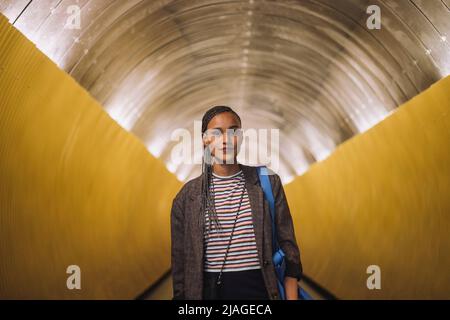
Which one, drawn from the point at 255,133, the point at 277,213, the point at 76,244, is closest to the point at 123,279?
the point at 76,244

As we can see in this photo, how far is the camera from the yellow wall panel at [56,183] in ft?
17.4

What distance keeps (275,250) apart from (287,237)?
4.5 inches

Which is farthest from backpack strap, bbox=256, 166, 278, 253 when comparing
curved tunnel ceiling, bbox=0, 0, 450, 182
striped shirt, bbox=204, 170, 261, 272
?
curved tunnel ceiling, bbox=0, 0, 450, 182

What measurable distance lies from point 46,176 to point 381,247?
4.68m

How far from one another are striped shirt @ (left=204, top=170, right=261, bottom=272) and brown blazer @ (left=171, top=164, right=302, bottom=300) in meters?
0.05

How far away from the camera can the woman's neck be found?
3.81m

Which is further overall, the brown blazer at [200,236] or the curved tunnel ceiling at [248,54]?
the curved tunnel ceiling at [248,54]

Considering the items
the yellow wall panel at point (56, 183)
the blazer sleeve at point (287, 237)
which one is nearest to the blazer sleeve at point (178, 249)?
the blazer sleeve at point (287, 237)

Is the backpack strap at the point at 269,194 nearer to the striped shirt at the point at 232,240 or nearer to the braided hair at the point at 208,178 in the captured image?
the striped shirt at the point at 232,240

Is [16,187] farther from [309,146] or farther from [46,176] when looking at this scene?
[309,146]

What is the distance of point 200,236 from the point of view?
3.55 meters

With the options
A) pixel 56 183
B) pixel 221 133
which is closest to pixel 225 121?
pixel 221 133

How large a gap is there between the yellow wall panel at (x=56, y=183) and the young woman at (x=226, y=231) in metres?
2.26

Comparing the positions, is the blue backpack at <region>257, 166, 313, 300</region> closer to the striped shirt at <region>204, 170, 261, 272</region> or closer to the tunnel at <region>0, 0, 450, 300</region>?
the striped shirt at <region>204, 170, 261, 272</region>
